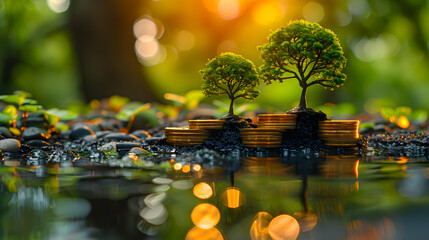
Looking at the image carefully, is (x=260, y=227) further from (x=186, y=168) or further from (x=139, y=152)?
(x=139, y=152)

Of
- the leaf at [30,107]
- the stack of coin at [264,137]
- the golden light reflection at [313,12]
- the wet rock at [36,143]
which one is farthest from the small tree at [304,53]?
the golden light reflection at [313,12]

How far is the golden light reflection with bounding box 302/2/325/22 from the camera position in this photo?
565 inches

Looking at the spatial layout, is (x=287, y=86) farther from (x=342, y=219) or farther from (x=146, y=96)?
(x=342, y=219)

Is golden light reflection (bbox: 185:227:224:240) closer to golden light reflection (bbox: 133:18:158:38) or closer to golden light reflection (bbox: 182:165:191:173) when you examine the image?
golden light reflection (bbox: 182:165:191:173)

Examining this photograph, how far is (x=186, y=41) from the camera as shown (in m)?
17.6

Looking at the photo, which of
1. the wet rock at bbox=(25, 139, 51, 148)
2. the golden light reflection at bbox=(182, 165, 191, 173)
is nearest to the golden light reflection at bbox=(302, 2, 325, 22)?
the wet rock at bbox=(25, 139, 51, 148)

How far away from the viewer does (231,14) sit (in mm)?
15641

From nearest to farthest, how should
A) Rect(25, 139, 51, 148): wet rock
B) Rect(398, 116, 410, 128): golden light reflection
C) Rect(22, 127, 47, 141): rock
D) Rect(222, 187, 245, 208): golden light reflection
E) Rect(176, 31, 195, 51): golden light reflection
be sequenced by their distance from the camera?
Rect(222, 187, 245, 208): golden light reflection, Rect(25, 139, 51, 148): wet rock, Rect(22, 127, 47, 141): rock, Rect(398, 116, 410, 128): golden light reflection, Rect(176, 31, 195, 51): golden light reflection

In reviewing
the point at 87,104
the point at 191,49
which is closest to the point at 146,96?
the point at 87,104

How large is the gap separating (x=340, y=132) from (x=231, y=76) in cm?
213

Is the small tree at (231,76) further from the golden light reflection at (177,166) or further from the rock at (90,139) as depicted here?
the rock at (90,139)

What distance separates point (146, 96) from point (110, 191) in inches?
437

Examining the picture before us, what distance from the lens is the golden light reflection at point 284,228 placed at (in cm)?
198

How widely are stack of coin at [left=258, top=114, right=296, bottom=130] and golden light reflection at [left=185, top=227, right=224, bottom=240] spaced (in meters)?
4.41
